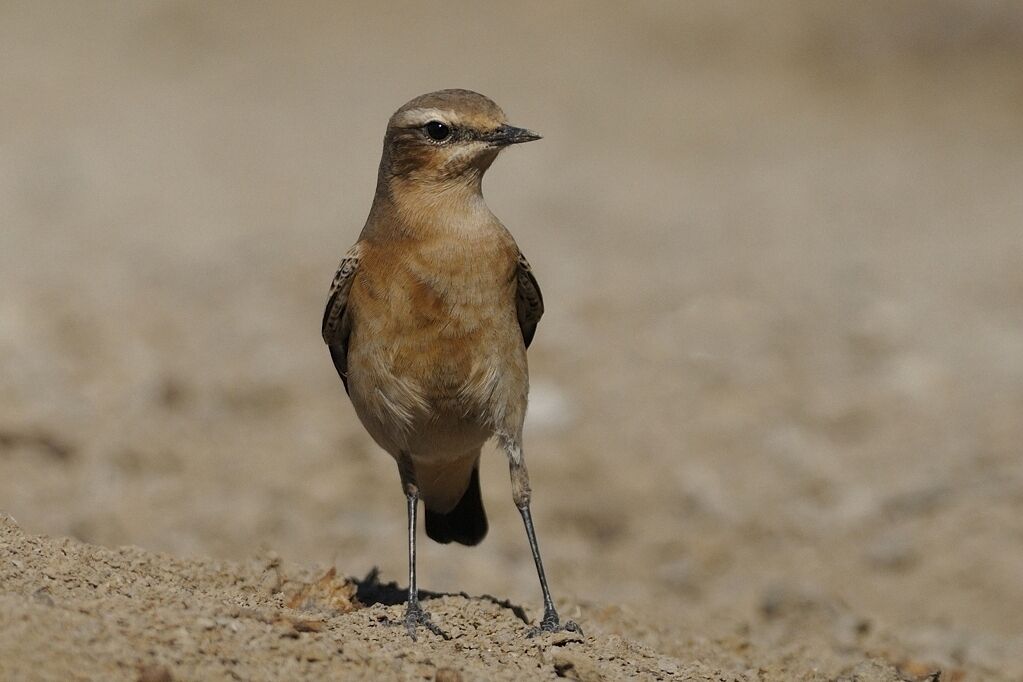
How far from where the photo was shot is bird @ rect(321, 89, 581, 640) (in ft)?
25.7

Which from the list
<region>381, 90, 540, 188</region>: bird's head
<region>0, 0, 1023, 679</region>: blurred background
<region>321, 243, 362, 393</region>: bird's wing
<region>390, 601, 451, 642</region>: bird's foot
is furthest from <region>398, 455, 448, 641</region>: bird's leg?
<region>381, 90, 540, 188</region>: bird's head

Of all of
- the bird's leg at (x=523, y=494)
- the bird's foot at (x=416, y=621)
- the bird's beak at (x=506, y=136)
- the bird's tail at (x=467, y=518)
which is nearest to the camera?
the bird's foot at (x=416, y=621)

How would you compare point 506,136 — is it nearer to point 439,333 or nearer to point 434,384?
point 439,333

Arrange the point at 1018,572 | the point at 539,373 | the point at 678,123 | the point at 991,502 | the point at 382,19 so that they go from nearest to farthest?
the point at 1018,572 < the point at 991,502 < the point at 539,373 < the point at 678,123 < the point at 382,19

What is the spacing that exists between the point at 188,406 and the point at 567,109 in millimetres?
10343

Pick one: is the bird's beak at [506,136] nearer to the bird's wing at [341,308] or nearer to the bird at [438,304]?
the bird at [438,304]

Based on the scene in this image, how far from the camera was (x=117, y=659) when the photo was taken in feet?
18.3

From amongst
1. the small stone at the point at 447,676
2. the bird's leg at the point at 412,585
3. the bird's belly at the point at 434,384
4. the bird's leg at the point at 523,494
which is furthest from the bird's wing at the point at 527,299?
the small stone at the point at 447,676

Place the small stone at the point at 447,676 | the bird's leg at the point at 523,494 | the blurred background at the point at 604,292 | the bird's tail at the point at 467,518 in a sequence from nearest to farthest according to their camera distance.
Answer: the small stone at the point at 447,676
the bird's leg at the point at 523,494
the bird's tail at the point at 467,518
the blurred background at the point at 604,292

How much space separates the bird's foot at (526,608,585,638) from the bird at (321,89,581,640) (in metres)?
0.01

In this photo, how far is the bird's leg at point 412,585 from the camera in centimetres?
736

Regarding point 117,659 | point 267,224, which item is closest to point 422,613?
point 117,659

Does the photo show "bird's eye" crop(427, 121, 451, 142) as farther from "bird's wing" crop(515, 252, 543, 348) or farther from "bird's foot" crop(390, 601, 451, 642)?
"bird's foot" crop(390, 601, 451, 642)

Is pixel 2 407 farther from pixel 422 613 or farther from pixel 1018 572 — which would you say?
pixel 1018 572
